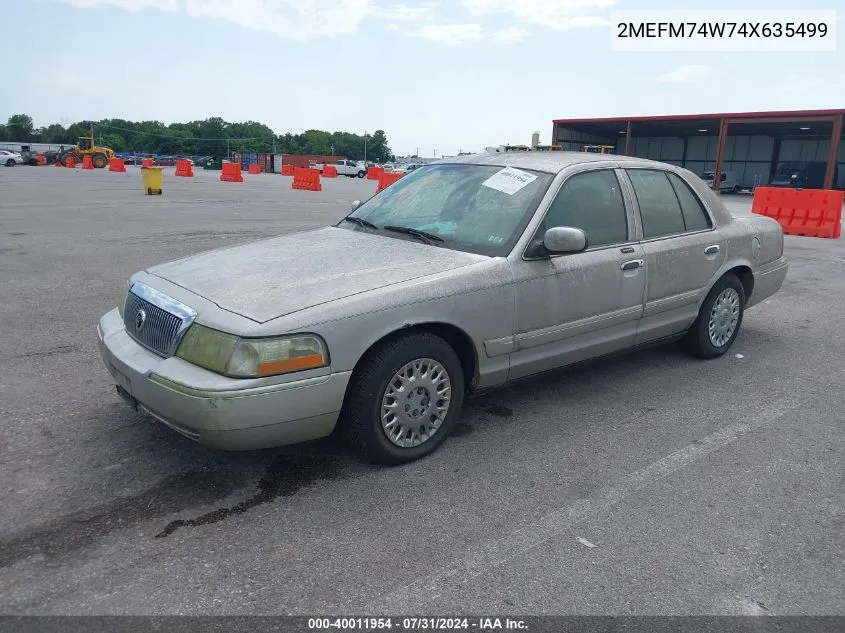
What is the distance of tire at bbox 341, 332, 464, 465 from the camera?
332 centimetres

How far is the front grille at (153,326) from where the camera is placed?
327 cm

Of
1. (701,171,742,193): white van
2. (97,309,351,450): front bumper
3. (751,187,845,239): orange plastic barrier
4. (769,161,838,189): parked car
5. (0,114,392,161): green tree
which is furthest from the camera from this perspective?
(0,114,392,161): green tree

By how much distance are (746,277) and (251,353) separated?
437 cm

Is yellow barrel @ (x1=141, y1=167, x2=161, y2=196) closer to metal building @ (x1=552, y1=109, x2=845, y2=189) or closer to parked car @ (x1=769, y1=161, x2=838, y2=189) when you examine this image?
metal building @ (x1=552, y1=109, x2=845, y2=189)

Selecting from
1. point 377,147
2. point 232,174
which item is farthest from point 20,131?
point 232,174

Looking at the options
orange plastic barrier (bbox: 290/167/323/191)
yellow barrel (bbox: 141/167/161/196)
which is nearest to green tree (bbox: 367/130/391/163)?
orange plastic barrier (bbox: 290/167/323/191)

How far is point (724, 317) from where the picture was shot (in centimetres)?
545

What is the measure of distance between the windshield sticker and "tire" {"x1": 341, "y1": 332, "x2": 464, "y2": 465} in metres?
1.22

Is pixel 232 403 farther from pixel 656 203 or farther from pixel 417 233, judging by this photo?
pixel 656 203

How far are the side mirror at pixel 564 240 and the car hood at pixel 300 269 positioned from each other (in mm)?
377

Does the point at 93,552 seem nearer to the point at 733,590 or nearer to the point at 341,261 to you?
the point at 341,261

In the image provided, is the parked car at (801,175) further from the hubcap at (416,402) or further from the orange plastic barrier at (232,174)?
the hubcap at (416,402)

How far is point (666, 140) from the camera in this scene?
5019cm

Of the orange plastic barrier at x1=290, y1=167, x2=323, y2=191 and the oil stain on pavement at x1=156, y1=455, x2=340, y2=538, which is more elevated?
the orange plastic barrier at x1=290, y1=167, x2=323, y2=191
